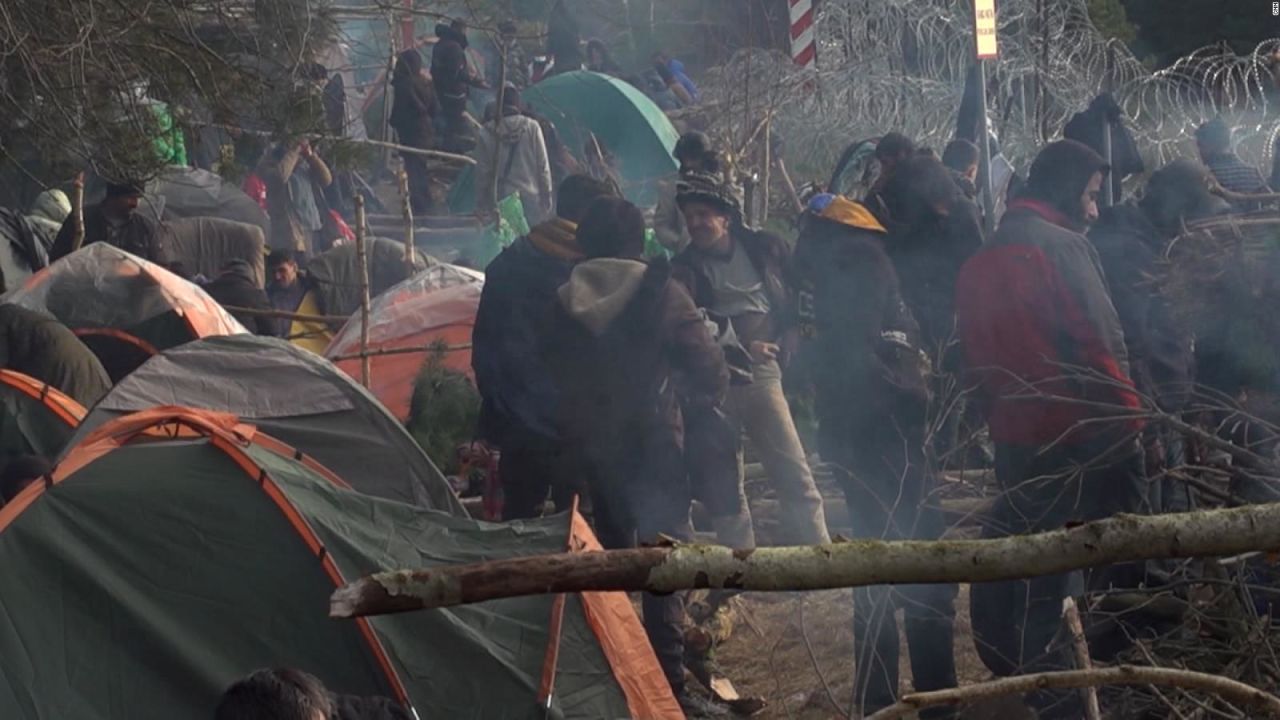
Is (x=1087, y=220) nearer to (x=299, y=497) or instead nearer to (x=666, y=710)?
(x=666, y=710)

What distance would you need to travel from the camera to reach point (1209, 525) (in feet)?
6.22

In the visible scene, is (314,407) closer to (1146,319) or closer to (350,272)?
(1146,319)

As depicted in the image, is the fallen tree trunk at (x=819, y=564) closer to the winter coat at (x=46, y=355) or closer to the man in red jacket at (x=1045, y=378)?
the man in red jacket at (x=1045, y=378)

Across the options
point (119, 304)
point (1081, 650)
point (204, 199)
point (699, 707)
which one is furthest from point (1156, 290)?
point (204, 199)

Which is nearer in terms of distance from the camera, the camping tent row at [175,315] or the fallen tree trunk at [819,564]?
the fallen tree trunk at [819,564]

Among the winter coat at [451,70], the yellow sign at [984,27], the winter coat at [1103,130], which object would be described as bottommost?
the winter coat at [451,70]

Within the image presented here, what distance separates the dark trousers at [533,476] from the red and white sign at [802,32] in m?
7.33

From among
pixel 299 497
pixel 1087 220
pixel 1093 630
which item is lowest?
pixel 1093 630

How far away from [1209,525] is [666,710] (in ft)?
13.8

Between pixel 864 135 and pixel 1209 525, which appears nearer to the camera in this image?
pixel 1209 525

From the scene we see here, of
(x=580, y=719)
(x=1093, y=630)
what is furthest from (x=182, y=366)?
(x=1093, y=630)

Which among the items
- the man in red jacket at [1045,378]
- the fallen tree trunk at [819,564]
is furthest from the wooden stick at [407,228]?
the fallen tree trunk at [819,564]

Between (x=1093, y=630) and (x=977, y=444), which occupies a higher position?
(x=1093, y=630)

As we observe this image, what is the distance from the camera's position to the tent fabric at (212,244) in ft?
40.5
